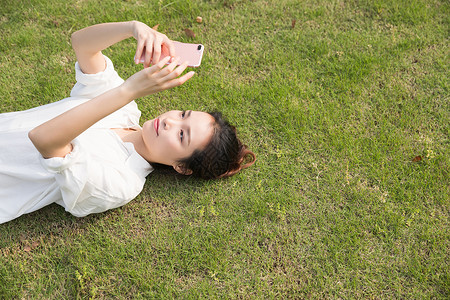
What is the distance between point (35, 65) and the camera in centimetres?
415

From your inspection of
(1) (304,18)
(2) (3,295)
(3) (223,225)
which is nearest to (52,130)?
(2) (3,295)

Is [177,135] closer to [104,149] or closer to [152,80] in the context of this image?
[104,149]

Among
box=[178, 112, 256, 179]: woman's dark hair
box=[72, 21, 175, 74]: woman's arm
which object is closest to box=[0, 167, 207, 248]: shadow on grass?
box=[178, 112, 256, 179]: woman's dark hair

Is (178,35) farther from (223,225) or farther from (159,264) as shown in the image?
(159,264)

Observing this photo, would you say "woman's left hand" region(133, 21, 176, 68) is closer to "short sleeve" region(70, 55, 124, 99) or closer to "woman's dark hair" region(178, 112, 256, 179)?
"short sleeve" region(70, 55, 124, 99)

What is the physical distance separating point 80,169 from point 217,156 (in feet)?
3.45

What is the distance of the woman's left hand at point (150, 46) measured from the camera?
270cm

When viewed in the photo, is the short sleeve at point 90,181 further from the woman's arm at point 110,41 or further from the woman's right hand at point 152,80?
the woman's arm at point 110,41

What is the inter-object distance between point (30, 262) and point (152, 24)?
2788 millimetres

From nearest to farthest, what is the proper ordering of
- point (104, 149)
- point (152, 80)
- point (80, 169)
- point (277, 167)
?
point (152, 80)
point (80, 169)
point (104, 149)
point (277, 167)

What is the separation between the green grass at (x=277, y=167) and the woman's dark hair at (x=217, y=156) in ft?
0.73

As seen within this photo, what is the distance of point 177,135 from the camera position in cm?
313

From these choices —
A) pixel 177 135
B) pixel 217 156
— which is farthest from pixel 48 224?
pixel 217 156

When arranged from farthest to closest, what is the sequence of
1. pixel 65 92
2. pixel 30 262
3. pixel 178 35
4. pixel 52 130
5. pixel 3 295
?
1. pixel 178 35
2. pixel 65 92
3. pixel 30 262
4. pixel 3 295
5. pixel 52 130
